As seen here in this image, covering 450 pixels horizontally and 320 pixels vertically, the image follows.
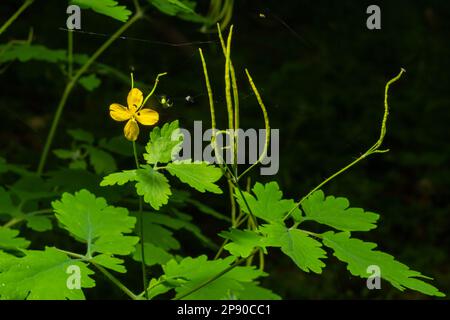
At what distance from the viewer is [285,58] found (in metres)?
5.44

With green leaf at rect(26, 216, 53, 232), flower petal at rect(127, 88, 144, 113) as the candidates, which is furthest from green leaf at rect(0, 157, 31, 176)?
flower petal at rect(127, 88, 144, 113)

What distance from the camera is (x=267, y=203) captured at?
128 centimetres

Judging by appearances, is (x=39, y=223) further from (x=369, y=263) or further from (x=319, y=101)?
(x=319, y=101)

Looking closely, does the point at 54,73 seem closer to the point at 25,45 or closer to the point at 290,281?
the point at 25,45

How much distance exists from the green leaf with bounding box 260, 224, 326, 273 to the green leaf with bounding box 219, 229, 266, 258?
23 mm

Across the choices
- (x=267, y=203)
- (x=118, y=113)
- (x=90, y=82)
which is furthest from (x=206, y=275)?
(x=90, y=82)

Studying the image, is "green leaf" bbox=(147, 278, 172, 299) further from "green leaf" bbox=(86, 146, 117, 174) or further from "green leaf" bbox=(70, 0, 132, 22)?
"green leaf" bbox=(86, 146, 117, 174)

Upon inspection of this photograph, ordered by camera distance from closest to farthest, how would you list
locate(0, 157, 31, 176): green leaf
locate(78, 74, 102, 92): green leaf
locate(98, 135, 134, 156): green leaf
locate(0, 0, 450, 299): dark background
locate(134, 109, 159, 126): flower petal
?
1. locate(134, 109, 159, 126): flower petal
2. locate(0, 157, 31, 176): green leaf
3. locate(98, 135, 134, 156): green leaf
4. locate(78, 74, 102, 92): green leaf
5. locate(0, 0, 450, 299): dark background

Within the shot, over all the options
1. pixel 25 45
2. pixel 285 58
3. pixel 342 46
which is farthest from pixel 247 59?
pixel 25 45

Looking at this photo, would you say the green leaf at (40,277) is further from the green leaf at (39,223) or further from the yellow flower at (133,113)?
the green leaf at (39,223)

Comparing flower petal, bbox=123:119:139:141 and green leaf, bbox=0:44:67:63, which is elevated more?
green leaf, bbox=0:44:67:63

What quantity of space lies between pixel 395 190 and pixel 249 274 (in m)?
3.09

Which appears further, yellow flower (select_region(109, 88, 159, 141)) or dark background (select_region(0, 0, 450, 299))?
dark background (select_region(0, 0, 450, 299))

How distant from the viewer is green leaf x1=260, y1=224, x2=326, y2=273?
1148 millimetres
